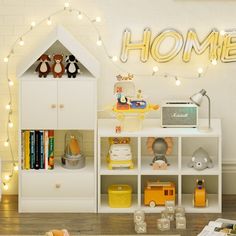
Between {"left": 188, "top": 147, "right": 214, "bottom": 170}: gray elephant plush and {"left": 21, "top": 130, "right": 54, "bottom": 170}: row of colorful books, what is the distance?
982mm

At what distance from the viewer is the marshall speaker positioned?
509 cm

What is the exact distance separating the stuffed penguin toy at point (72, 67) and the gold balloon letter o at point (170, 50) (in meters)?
0.61

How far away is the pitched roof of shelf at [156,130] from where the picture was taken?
4.92m

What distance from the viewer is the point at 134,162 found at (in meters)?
5.25

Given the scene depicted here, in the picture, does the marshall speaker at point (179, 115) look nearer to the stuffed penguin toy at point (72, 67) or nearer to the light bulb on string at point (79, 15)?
the stuffed penguin toy at point (72, 67)

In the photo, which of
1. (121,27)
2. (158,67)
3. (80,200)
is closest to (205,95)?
(158,67)

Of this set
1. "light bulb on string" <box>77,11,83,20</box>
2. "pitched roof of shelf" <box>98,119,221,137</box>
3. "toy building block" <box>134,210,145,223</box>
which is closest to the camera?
"toy building block" <box>134,210,145,223</box>

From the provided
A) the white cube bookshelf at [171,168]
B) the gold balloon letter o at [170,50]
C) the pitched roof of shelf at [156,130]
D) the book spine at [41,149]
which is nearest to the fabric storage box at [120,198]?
the white cube bookshelf at [171,168]

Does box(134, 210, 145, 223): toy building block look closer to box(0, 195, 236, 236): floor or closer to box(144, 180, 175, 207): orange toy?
box(0, 195, 236, 236): floor

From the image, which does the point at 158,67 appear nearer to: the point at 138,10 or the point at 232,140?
the point at 138,10

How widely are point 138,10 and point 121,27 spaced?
0.17 meters

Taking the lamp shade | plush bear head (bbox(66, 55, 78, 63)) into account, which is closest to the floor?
the lamp shade

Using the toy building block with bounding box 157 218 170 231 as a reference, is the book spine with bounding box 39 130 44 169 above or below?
above

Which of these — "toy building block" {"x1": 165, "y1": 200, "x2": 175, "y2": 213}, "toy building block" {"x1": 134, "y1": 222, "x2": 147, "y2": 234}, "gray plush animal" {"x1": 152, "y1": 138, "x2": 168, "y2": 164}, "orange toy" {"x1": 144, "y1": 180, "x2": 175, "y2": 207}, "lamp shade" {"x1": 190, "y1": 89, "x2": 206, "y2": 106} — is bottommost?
"toy building block" {"x1": 134, "y1": 222, "x2": 147, "y2": 234}
